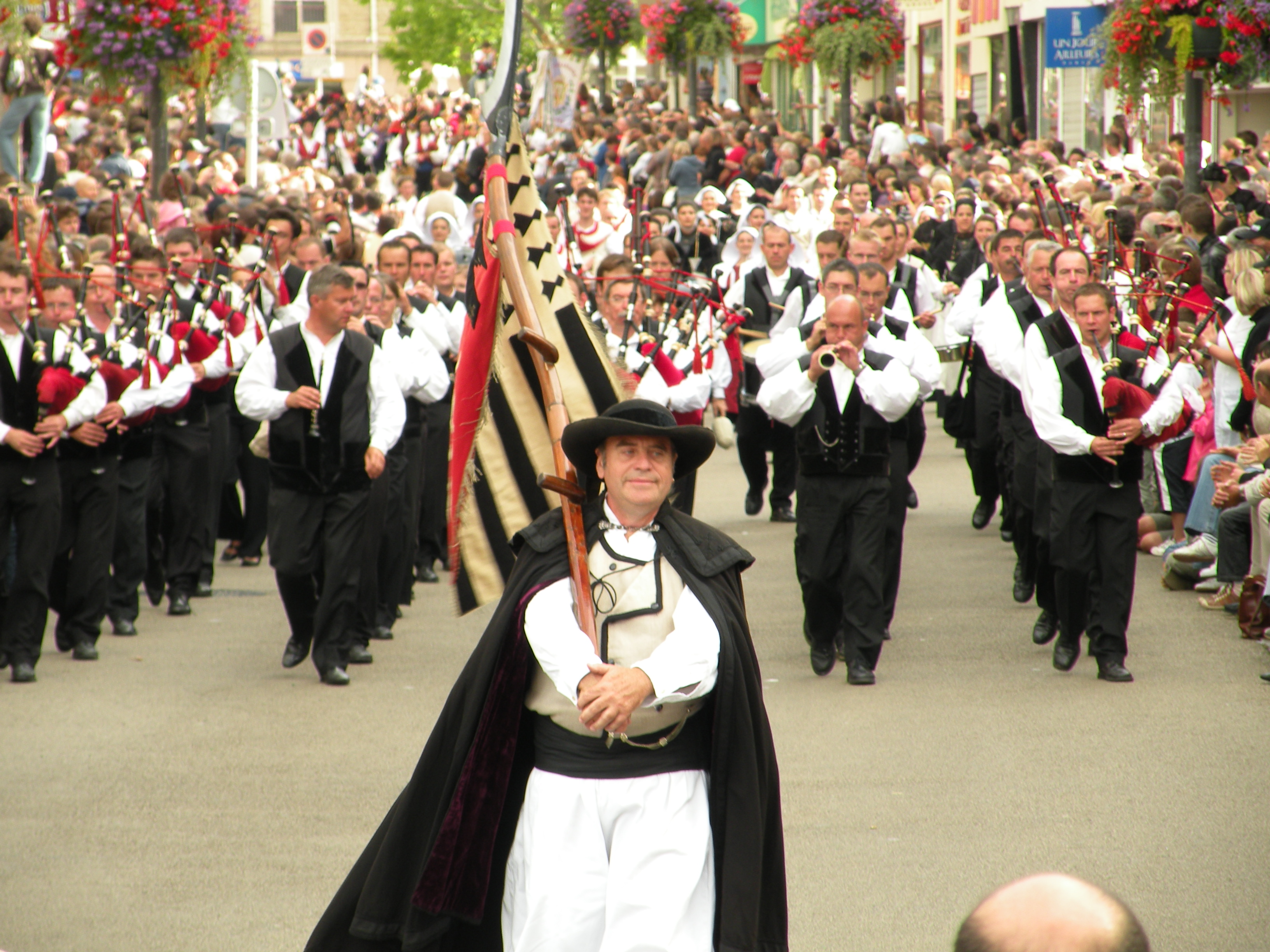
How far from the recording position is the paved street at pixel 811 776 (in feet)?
18.9

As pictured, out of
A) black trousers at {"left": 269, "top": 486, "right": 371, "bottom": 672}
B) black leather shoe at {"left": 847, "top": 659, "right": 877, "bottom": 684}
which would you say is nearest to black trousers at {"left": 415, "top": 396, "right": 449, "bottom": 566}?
black trousers at {"left": 269, "top": 486, "right": 371, "bottom": 672}

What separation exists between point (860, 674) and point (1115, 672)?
1229 mm

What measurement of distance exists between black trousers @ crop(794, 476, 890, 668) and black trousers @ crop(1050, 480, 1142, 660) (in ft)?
2.78

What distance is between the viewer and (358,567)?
8.63 metres

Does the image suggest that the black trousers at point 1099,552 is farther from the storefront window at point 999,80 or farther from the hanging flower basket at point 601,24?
the hanging flower basket at point 601,24

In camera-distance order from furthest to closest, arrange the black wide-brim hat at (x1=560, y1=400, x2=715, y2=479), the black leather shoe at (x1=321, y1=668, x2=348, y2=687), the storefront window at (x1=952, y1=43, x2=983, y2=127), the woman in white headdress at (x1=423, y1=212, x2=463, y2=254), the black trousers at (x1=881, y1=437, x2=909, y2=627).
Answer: the storefront window at (x1=952, y1=43, x2=983, y2=127) < the woman in white headdress at (x1=423, y1=212, x2=463, y2=254) < the black trousers at (x1=881, y1=437, x2=909, y2=627) < the black leather shoe at (x1=321, y1=668, x2=348, y2=687) < the black wide-brim hat at (x1=560, y1=400, x2=715, y2=479)

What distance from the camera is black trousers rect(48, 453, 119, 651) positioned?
29.7 feet

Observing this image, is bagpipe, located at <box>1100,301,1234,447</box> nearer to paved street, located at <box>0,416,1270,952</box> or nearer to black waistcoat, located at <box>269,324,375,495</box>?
paved street, located at <box>0,416,1270,952</box>

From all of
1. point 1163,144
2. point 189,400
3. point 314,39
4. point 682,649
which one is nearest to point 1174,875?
point 682,649

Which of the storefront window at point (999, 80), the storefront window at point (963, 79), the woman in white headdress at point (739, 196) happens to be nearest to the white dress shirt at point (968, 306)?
the woman in white headdress at point (739, 196)

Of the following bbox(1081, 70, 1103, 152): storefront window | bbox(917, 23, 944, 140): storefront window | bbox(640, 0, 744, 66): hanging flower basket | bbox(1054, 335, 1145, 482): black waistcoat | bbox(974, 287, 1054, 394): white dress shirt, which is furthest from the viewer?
bbox(917, 23, 944, 140): storefront window

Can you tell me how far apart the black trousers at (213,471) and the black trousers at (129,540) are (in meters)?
0.65

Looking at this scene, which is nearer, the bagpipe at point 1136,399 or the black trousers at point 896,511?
the bagpipe at point 1136,399

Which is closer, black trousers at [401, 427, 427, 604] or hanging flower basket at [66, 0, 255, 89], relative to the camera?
black trousers at [401, 427, 427, 604]
